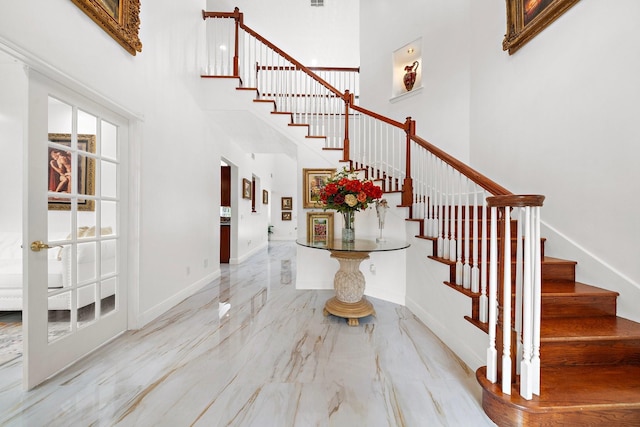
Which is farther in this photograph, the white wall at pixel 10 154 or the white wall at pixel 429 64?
the white wall at pixel 429 64

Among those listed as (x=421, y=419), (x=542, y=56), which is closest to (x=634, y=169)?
(x=542, y=56)

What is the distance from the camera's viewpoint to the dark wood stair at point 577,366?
117 centimetres

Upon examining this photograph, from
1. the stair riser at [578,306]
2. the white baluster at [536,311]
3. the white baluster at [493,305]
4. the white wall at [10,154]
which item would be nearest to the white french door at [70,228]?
the white wall at [10,154]

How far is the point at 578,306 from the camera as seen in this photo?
1.70 meters

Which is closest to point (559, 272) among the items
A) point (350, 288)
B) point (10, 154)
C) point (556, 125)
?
point (556, 125)

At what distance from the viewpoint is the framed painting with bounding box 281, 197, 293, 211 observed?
978cm

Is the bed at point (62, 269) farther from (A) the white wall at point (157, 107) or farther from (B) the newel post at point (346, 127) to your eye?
(B) the newel post at point (346, 127)

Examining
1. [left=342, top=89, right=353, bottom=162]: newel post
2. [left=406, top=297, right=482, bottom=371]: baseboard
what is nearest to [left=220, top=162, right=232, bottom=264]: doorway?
[left=342, top=89, right=353, bottom=162]: newel post

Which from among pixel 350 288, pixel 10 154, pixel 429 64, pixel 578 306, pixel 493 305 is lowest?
pixel 350 288

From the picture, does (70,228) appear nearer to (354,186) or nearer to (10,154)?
(10,154)

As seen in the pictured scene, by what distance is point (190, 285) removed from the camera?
3189 mm

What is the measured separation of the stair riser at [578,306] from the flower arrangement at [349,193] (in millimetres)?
1512

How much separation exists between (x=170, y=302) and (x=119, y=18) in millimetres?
2621

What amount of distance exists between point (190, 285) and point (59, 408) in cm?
184
